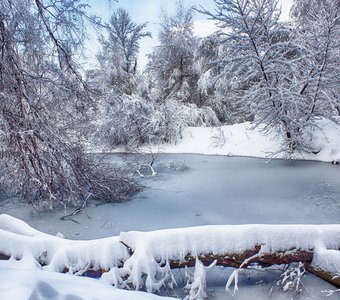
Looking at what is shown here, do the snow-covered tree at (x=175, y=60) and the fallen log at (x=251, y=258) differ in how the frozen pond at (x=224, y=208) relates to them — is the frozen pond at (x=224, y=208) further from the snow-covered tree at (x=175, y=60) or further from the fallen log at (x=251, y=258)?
the snow-covered tree at (x=175, y=60)

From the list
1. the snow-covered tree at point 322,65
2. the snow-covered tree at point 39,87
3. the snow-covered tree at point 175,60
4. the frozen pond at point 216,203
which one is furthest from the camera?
the snow-covered tree at point 175,60

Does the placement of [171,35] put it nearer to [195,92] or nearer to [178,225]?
[195,92]

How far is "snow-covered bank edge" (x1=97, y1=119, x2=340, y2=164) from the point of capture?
35.4 ft

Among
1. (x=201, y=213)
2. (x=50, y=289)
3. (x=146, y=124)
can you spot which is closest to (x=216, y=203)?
(x=201, y=213)

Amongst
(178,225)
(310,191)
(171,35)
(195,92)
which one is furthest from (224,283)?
(171,35)

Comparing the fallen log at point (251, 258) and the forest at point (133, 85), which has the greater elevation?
the forest at point (133, 85)

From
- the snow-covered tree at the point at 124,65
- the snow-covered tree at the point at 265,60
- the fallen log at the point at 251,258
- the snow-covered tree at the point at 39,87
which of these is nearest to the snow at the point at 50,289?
the snow-covered tree at the point at 39,87

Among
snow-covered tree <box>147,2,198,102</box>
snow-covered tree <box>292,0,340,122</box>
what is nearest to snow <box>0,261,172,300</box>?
snow-covered tree <box>292,0,340,122</box>

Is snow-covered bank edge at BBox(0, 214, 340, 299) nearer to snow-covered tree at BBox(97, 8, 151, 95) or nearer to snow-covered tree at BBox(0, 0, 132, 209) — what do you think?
snow-covered tree at BBox(0, 0, 132, 209)

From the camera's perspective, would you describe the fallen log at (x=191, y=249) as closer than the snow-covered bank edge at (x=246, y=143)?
Yes

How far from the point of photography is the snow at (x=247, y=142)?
10812 millimetres

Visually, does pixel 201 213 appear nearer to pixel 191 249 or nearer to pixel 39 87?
pixel 191 249

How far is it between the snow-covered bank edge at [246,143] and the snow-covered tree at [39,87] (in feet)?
14.5

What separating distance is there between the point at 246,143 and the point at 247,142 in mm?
79
